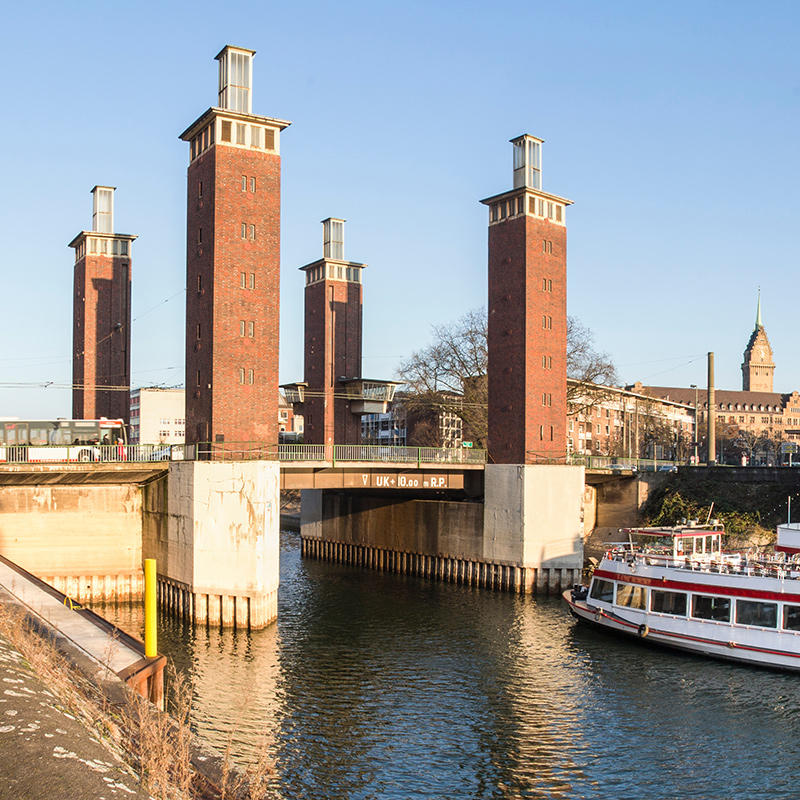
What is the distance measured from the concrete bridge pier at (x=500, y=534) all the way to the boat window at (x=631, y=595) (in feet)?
38.5

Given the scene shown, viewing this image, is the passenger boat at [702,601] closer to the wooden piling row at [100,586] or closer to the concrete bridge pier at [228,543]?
the concrete bridge pier at [228,543]

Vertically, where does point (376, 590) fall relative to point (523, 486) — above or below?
below

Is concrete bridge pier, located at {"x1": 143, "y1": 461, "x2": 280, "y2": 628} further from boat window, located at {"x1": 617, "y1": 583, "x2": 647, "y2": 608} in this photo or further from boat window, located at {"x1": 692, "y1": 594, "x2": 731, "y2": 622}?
boat window, located at {"x1": 692, "y1": 594, "x2": 731, "y2": 622}

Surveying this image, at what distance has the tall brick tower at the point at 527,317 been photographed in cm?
5122

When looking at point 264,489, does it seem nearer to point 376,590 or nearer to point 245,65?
point 376,590

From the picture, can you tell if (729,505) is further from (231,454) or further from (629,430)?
(629,430)

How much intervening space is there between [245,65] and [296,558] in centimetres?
3727

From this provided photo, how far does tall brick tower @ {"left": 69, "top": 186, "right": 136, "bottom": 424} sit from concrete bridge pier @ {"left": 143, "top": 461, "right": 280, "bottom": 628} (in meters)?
21.2

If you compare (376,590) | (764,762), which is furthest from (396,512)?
(764,762)

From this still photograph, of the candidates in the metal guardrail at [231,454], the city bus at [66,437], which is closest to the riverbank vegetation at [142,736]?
the metal guardrail at [231,454]

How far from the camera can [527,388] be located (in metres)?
51.1

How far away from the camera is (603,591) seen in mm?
38500

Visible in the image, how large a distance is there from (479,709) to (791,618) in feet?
45.4

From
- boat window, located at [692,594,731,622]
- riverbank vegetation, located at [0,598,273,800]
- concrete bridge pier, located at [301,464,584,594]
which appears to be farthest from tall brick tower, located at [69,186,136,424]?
riverbank vegetation, located at [0,598,273,800]
